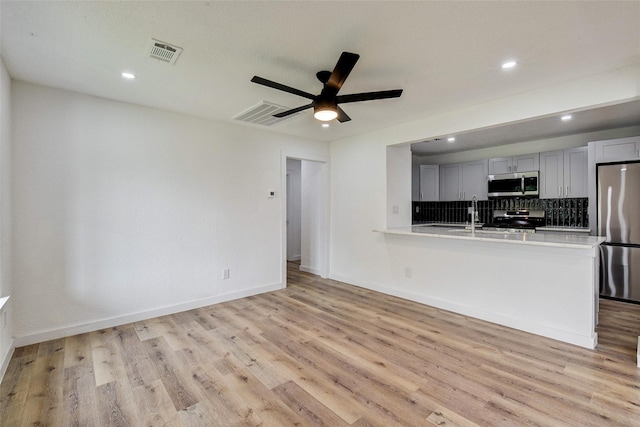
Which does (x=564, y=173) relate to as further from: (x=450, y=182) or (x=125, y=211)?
(x=125, y=211)

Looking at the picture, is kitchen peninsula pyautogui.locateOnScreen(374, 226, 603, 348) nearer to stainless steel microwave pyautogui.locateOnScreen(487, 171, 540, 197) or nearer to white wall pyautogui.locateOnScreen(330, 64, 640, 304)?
white wall pyautogui.locateOnScreen(330, 64, 640, 304)

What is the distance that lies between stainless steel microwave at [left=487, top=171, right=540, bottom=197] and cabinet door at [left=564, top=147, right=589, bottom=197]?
387mm

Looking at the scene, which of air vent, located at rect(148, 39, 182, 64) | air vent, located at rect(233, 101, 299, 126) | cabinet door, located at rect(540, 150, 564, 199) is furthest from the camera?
cabinet door, located at rect(540, 150, 564, 199)

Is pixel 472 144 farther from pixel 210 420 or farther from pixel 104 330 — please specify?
pixel 104 330

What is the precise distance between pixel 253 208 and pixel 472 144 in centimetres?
415

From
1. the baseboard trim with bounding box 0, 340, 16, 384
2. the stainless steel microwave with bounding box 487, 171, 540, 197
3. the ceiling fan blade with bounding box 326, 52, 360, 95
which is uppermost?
the ceiling fan blade with bounding box 326, 52, 360, 95

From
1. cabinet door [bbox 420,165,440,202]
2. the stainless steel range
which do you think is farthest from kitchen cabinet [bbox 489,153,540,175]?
cabinet door [bbox 420,165,440,202]

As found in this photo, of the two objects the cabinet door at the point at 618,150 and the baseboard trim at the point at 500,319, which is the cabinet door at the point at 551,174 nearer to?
the cabinet door at the point at 618,150

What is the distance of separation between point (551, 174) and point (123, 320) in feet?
21.2

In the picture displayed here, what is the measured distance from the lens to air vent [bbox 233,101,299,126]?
332cm

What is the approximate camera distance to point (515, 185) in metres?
5.22

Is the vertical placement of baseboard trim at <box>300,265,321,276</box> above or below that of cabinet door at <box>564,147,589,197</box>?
below

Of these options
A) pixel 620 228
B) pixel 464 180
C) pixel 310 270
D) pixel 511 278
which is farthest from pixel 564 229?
pixel 310 270

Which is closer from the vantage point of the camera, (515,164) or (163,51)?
(163,51)
